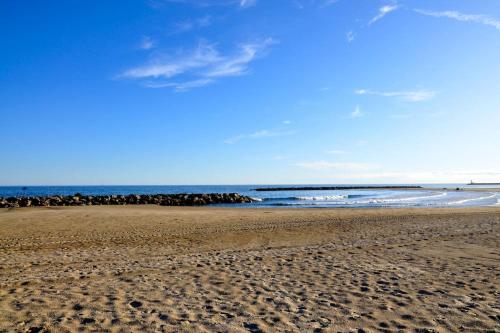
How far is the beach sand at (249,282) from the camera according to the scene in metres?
6.12

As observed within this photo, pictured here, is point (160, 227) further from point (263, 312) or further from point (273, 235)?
point (263, 312)

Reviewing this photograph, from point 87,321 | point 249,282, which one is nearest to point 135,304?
point 87,321

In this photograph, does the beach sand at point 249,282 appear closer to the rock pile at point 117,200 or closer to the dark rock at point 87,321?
the dark rock at point 87,321

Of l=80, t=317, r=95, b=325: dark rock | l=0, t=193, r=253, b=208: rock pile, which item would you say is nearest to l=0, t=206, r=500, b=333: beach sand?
l=80, t=317, r=95, b=325: dark rock

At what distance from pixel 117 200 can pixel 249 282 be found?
144ft

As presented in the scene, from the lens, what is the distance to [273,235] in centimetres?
1661

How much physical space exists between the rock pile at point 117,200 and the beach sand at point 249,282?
89.6 feet

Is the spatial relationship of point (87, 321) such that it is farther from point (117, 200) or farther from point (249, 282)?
point (117, 200)

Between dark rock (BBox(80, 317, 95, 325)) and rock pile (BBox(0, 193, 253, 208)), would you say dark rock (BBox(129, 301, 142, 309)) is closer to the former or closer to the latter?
dark rock (BBox(80, 317, 95, 325))

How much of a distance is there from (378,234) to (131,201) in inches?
1574

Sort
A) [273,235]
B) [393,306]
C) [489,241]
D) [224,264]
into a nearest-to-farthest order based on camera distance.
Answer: [393,306]
[224,264]
[489,241]
[273,235]

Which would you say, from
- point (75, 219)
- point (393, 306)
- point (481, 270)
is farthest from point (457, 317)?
point (75, 219)

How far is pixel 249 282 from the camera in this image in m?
8.49

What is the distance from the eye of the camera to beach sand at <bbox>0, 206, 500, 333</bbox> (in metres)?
6.12
